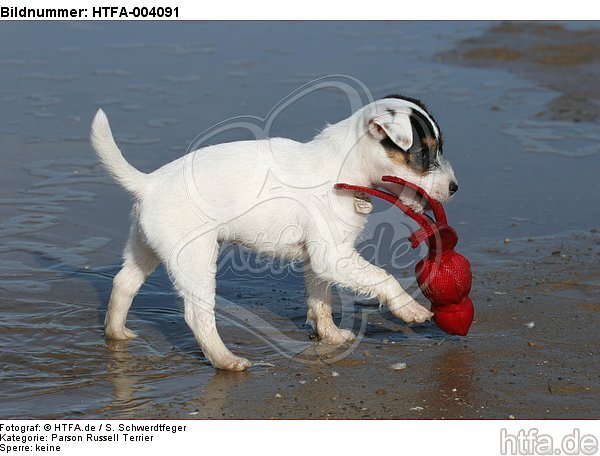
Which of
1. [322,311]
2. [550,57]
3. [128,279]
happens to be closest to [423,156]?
[322,311]

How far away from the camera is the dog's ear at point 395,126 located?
558cm

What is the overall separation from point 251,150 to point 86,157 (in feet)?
14.0

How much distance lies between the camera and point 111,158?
5.79 meters

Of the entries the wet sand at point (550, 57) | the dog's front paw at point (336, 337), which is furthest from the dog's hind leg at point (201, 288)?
the wet sand at point (550, 57)

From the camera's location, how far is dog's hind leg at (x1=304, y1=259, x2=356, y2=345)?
6.24 metres

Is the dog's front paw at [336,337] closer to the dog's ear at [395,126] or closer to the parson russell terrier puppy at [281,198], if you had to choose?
the parson russell terrier puppy at [281,198]

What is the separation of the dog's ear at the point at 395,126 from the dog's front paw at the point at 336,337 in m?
1.33

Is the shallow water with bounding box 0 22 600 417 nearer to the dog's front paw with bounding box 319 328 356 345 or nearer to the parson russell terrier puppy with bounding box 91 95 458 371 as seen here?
the dog's front paw with bounding box 319 328 356 345

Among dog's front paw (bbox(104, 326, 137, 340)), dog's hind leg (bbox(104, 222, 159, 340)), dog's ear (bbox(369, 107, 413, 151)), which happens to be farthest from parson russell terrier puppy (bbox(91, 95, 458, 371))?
dog's front paw (bbox(104, 326, 137, 340))

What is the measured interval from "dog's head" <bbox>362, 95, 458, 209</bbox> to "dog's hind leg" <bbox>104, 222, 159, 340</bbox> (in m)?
1.50

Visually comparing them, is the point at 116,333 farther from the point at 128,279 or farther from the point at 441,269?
the point at 441,269

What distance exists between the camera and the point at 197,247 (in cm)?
566

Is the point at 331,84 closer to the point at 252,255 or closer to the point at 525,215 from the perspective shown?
the point at 525,215
